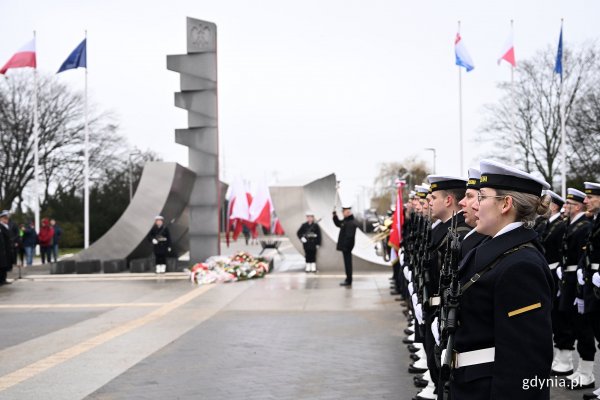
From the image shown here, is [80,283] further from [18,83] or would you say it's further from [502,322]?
[18,83]

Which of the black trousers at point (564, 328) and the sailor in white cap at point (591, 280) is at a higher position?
the sailor in white cap at point (591, 280)

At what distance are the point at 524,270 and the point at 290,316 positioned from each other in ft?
29.8

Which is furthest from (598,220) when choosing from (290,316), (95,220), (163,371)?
(95,220)

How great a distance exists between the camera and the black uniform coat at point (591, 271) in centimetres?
650

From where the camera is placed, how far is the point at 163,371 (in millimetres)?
7859

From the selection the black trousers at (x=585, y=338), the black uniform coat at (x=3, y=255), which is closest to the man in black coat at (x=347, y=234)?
the black uniform coat at (x=3, y=255)

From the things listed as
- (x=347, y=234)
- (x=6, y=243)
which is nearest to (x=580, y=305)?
(x=347, y=234)

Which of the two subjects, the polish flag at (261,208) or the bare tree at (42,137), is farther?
the bare tree at (42,137)

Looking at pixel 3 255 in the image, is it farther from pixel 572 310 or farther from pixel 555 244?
pixel 572 310

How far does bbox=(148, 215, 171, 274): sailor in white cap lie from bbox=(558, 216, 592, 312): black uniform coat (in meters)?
15.1

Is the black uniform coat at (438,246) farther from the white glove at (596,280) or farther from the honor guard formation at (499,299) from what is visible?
the white glove at (596,280)

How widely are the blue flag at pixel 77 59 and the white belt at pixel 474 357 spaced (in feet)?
84.2

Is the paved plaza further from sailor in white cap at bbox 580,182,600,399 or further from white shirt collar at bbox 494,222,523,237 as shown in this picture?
white shirt collar at bbox 494,222,523,237

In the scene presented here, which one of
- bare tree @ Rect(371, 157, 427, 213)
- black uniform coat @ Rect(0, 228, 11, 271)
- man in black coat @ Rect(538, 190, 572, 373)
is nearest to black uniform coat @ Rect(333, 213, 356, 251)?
black uniform coat @ Rect(0, 228, 11, 271)
